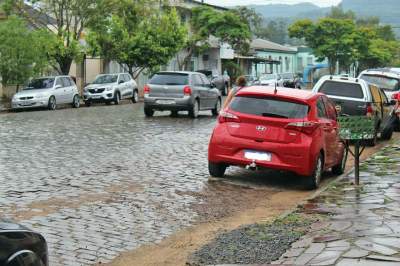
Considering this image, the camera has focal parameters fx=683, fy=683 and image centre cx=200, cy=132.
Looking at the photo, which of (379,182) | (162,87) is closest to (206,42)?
(162,87)

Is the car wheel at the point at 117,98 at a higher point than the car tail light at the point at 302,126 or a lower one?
lower

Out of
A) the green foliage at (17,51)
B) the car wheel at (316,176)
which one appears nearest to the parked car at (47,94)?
the green foliage at (17,51)

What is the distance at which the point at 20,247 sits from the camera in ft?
13.3

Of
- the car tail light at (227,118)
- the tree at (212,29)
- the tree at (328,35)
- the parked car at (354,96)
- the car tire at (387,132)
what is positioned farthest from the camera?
the tree at (328,35)

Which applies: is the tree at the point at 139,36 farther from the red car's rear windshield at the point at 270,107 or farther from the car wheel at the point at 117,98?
the red car's rear windshield at the point at 270,107

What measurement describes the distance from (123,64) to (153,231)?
1494 inches

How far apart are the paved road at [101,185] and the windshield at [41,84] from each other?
415 inches

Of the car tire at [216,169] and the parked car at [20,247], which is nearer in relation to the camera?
the parked car at [20,247]

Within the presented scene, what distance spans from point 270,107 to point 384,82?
16446mm

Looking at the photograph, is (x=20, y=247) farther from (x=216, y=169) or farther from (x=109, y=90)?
(x=109, y=90)

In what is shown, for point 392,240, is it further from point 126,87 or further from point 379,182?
point 126,87

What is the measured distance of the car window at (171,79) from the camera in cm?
2406

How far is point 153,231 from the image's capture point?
7.85 metres

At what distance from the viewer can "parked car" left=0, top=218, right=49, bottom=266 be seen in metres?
3.90
